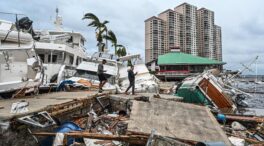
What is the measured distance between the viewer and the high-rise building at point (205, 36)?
9312 cm

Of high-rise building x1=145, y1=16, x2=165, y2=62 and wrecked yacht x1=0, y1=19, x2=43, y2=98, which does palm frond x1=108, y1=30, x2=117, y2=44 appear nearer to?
wrecked yacht x1=0, y1=19, x2=43, y2=98

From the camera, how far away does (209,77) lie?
64.2 feet

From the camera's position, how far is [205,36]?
93500 millimetres

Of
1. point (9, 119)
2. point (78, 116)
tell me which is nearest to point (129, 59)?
point (78, 116)


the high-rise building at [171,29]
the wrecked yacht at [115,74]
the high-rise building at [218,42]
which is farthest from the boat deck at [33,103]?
the high-rise building at [218,42]

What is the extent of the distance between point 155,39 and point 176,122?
81.4 metres

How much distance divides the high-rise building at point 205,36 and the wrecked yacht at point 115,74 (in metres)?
73.2

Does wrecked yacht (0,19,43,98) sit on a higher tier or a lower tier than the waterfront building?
lower

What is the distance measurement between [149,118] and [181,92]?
478 inches

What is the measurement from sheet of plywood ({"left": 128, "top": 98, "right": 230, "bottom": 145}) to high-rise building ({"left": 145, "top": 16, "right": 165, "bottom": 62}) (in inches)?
3066

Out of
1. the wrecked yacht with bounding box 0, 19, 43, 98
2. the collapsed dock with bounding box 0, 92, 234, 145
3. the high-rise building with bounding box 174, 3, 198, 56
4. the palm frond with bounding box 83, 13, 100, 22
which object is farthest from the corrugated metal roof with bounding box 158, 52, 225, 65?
the collapsed dock with bounding box 0, 92, 234, 145

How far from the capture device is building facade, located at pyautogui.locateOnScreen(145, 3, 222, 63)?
293 ft

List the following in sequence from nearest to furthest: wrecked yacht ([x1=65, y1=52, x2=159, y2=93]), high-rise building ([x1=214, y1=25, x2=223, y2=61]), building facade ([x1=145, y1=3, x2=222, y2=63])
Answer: wrecked yacht ([x1=65, y1=52, x2=159, y2=93]) → building facade ([x1=145, y1=3, x2=222, y2=63]) → high-rise building ([x1=214, y1=25, x2=223, y2=61])

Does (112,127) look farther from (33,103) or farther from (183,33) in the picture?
(183,33)
